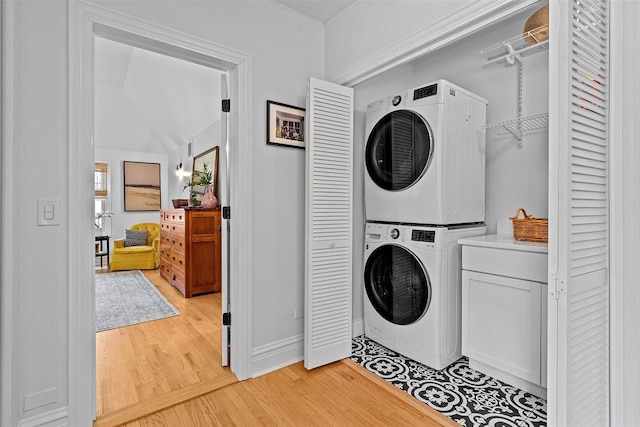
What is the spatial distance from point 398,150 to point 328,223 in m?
0.72

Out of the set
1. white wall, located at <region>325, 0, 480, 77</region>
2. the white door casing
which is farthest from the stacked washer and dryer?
the white door casing

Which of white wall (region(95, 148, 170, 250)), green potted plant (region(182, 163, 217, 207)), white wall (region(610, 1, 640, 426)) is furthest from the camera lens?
white wall (region(95, 148, 170, 250))

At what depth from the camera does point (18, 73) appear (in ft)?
4.65

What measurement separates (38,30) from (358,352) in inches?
101

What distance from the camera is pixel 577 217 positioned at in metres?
1.17

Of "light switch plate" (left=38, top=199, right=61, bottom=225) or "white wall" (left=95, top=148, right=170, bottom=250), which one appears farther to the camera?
"white wall" (left=95, top=148, right=170, bottom=250)

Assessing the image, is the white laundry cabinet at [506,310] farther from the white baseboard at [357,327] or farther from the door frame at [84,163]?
the door frame at [84,163]

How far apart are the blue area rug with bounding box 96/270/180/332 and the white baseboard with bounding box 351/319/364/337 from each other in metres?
1.83

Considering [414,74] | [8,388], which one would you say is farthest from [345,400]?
[414,74]

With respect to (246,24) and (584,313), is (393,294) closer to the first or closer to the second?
(584,313)

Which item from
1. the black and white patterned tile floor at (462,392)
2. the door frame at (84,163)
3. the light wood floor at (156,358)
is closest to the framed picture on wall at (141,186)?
the light wood floor at (156,358)

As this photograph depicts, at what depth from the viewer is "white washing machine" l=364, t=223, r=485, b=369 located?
6.82 ft

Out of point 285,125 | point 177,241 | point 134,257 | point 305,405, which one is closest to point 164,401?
point 305,405

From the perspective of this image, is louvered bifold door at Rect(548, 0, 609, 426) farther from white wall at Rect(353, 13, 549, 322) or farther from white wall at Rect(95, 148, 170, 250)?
white wall at Rect(95, 148, 170, 250)
